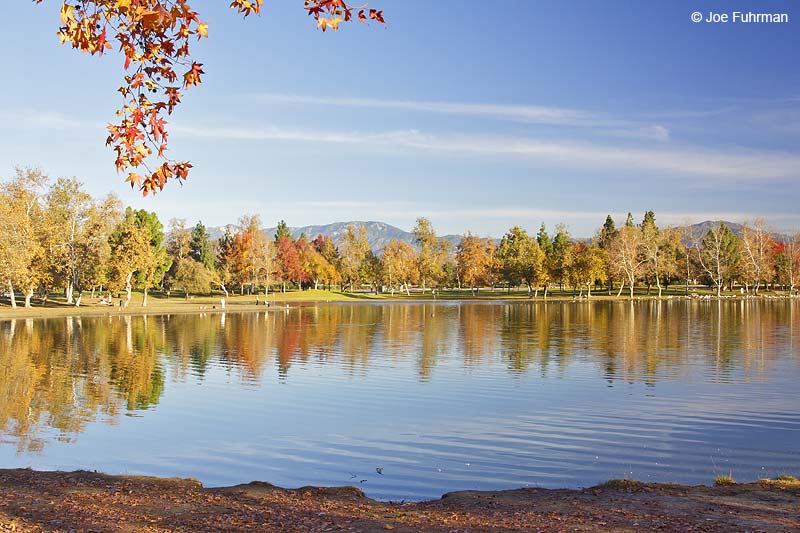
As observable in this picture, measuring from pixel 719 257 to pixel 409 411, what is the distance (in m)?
130

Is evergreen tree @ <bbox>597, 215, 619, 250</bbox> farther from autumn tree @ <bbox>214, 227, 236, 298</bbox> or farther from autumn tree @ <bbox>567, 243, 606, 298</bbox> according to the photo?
autumn tree @ <bbox>214, 227, 236, 298</bbox>

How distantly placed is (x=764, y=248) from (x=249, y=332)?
389 ft

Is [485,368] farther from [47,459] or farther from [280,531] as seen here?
[280,531]

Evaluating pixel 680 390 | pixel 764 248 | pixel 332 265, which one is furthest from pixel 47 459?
pixel 764 248

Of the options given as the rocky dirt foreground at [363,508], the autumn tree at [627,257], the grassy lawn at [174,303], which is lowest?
A: the rocky dirt foreground at [363,508]

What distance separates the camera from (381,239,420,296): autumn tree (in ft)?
451

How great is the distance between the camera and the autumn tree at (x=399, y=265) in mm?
137500

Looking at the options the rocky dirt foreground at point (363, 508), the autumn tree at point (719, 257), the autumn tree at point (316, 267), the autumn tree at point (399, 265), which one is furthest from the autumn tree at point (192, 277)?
the rocky dirt foreground at point (363, 508)

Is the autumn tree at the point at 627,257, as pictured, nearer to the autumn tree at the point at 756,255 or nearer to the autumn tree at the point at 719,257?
the autumn tree at the point at 719,257

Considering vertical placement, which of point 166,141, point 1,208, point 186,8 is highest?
point 1,208

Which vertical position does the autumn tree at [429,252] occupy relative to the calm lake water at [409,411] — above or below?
above

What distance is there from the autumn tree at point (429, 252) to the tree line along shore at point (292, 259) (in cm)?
24

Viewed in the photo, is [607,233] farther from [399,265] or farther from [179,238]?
[179,238]

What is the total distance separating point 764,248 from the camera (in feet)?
447
